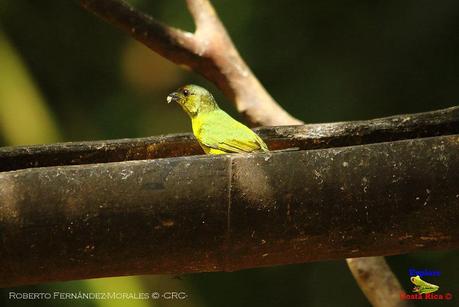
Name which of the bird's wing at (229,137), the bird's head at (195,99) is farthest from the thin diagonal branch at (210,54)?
the bird's wing at (229,137)

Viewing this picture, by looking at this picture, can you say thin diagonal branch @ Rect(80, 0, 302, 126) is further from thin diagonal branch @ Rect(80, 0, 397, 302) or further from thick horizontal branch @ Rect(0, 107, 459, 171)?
thick horizontal branch @ Rect(0, 107, 459, 171)

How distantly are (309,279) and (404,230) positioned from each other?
11.5 feet

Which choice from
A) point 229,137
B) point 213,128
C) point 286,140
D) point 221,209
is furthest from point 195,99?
point 221,209

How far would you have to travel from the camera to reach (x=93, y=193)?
82.4 inches

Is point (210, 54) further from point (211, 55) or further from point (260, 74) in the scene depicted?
point (260, 74)

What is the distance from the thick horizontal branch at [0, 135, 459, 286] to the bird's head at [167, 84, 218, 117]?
1.57 m

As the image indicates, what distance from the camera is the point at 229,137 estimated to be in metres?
3.19

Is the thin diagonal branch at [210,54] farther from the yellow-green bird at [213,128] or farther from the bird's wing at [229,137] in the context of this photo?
the bird's wing at [229,137]

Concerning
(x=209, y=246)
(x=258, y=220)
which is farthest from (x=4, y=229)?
(x=258, y=220)

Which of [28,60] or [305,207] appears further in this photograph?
[28,60]

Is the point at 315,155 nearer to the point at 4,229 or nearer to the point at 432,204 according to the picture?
the point at 432,204

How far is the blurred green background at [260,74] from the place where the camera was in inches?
220

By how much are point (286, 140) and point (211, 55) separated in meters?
1.42

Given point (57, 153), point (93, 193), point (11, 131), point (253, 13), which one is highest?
point (253, 13)
